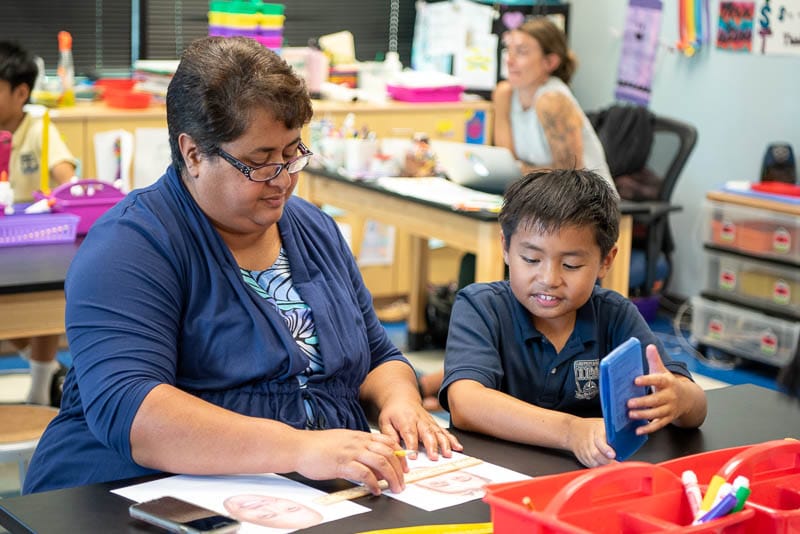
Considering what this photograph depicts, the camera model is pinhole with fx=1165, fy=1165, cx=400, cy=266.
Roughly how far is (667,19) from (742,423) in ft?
13.3

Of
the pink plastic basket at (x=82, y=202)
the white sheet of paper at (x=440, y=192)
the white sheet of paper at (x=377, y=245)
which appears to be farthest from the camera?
the white sheet of paper at (x=377, y=245)

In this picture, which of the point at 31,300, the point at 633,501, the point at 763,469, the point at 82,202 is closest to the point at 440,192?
the point at 82,202

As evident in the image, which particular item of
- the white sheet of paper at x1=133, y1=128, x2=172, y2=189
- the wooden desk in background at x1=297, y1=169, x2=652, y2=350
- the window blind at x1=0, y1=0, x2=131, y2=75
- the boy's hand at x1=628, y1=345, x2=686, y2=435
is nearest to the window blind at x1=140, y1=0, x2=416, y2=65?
the window blind at x1=0, y1=0, x2=131, y2=75

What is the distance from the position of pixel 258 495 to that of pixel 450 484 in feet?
0.84

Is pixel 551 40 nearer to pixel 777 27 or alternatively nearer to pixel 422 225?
pixel 422 225

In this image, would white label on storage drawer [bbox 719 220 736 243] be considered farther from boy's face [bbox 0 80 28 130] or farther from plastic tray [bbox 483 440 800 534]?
plastic tray [bbox 483 440 800 534]

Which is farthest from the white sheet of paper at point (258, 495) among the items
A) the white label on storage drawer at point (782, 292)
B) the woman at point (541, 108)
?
the white label on storage drawer at point (782, 292)

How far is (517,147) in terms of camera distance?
4449 mm

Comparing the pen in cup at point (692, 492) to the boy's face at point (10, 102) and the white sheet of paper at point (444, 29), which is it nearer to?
the boy's face at point (10, 102)

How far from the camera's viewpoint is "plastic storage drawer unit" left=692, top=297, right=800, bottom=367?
460cm

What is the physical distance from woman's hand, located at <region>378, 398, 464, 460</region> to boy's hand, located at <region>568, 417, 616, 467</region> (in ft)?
0.56

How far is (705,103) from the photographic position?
5.54m

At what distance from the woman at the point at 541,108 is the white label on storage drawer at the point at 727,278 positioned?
2.83ft

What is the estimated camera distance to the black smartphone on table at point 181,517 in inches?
52.3
